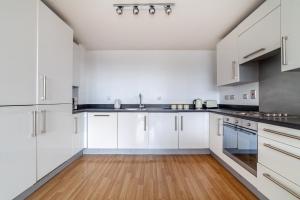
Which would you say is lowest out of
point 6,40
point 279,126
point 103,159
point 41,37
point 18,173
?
point 103,159

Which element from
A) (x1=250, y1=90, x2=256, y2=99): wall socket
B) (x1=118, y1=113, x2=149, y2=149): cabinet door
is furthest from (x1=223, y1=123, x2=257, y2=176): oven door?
(x1=118, y1=113, x2=149, y2=149): cabinet door

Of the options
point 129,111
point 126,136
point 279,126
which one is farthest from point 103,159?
point 279,126

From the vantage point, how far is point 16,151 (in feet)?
5.85

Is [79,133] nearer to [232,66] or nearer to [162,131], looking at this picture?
[162,131]

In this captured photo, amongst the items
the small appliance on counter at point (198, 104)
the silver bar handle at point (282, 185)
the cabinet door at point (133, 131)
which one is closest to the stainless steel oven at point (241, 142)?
the silver bar handle at point (282, 185)

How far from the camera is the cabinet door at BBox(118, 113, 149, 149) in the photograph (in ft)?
12.0

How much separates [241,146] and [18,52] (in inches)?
102

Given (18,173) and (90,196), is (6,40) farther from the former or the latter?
(90,196)

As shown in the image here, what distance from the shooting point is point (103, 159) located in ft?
11.1

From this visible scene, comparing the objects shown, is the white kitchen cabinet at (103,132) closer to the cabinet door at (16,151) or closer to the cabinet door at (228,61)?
the cabinet door at (16,151)

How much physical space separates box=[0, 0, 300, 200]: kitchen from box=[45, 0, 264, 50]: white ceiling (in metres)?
0.02

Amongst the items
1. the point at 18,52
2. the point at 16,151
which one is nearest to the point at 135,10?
the point at 18,52

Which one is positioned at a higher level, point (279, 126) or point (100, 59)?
point (100, 59)

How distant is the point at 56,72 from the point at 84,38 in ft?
4.37
